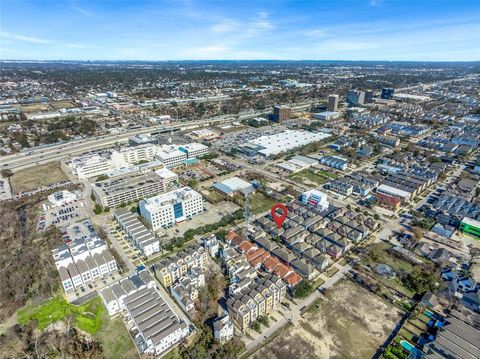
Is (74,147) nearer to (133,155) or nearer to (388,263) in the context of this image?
(133,155)

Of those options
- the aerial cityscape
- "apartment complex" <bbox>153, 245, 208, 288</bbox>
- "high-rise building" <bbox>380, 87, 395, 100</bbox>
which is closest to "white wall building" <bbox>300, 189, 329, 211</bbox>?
the aerial cityscape

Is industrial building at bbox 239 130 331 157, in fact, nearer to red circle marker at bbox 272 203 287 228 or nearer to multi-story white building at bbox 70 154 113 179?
red circle marker at bbox 272 203 287 228

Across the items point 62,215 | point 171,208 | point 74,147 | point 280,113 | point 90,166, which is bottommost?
point 62,215

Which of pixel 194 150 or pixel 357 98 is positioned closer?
pixel 194 150

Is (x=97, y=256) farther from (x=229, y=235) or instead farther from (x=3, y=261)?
(x=229, y=235)

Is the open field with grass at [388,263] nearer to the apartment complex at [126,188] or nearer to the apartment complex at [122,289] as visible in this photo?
→ the apartment complex at [122,289]

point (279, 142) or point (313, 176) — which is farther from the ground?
point (279, 142)

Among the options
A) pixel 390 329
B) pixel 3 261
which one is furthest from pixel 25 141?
pixel 390 329

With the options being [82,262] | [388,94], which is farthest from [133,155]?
[388,94]
